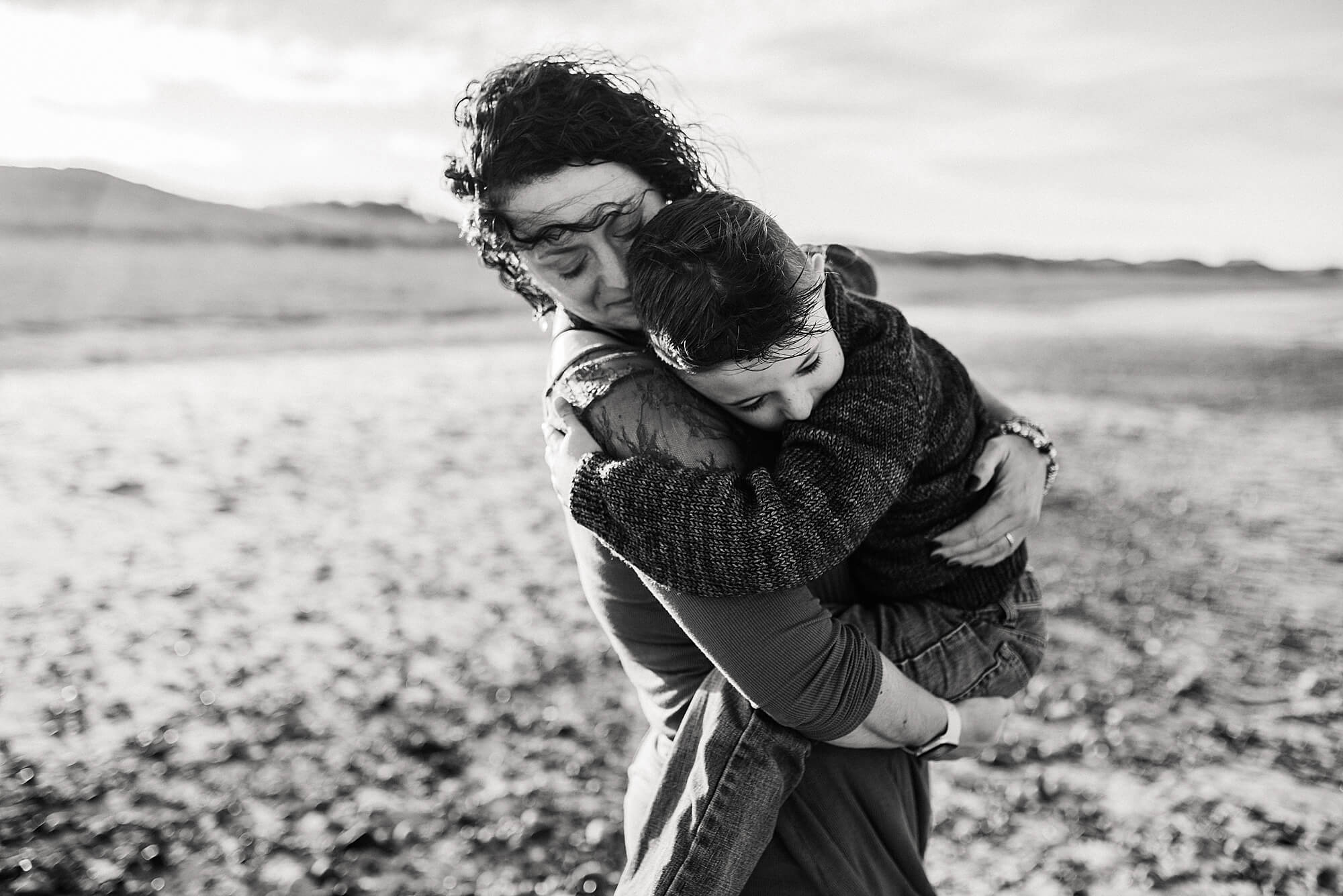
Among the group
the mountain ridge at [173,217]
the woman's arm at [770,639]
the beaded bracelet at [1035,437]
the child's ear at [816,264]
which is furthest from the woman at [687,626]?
the mountain ridge at [173,217]

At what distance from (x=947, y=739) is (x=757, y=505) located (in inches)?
27.7

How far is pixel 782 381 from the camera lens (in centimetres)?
181

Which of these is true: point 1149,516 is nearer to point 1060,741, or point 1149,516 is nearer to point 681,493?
point 1060,741

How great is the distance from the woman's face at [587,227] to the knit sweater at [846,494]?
0.41 meters

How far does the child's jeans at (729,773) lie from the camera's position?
1.70m

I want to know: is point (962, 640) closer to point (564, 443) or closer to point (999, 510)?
point (999, 510)

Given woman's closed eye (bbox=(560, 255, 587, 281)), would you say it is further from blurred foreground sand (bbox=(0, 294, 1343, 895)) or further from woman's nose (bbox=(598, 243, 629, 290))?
blurred foreground sand (bbox=(0, 294, 1343, 895))

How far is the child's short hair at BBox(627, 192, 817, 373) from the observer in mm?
1715

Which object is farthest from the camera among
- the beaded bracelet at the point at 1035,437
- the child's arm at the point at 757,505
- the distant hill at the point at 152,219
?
the distant hill at the point at 152,219

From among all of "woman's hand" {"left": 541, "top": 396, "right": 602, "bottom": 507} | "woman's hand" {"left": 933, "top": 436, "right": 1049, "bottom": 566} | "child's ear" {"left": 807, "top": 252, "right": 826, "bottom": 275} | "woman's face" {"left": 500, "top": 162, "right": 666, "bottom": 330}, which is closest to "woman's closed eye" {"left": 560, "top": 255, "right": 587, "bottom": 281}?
"woman's face" {"left": 500, "top": 162, "right": 666, "bottom": 330}

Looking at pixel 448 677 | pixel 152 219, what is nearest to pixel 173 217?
pixel 152 219

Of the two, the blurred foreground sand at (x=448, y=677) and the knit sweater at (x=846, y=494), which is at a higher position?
the knit sweater at (x=846, y=494)

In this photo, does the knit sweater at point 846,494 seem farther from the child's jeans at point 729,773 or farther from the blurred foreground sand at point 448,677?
the blurred foreground sand at point 448,677

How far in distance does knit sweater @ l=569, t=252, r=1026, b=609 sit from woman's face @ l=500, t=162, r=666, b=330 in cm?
41
